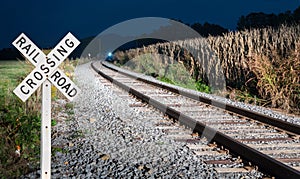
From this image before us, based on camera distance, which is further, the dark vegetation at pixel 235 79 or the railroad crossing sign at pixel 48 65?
the dark vegetation at pixel 235 79

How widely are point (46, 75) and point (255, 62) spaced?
301 inches

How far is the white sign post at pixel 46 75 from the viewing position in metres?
3.17

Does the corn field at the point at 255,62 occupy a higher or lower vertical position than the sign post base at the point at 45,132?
higher

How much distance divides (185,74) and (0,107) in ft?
34.0

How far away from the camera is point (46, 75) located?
3195mm

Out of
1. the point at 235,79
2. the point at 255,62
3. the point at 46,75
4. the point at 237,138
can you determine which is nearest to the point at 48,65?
the point at 46,75

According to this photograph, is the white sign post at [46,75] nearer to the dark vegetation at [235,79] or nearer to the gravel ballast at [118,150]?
the gravel ballast at [118,150]

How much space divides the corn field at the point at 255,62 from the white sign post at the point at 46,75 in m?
6.79

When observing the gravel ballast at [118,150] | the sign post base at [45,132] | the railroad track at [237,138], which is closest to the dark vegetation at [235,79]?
the gravel ballast at [118,150]

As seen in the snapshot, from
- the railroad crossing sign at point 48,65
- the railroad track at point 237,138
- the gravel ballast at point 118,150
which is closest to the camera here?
the railroad crossing sign at point 48,65

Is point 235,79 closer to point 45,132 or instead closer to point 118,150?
point 118,150

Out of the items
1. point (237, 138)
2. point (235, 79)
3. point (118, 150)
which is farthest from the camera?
point (235, 79)

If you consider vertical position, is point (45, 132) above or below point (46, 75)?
below

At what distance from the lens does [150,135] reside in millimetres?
5852
